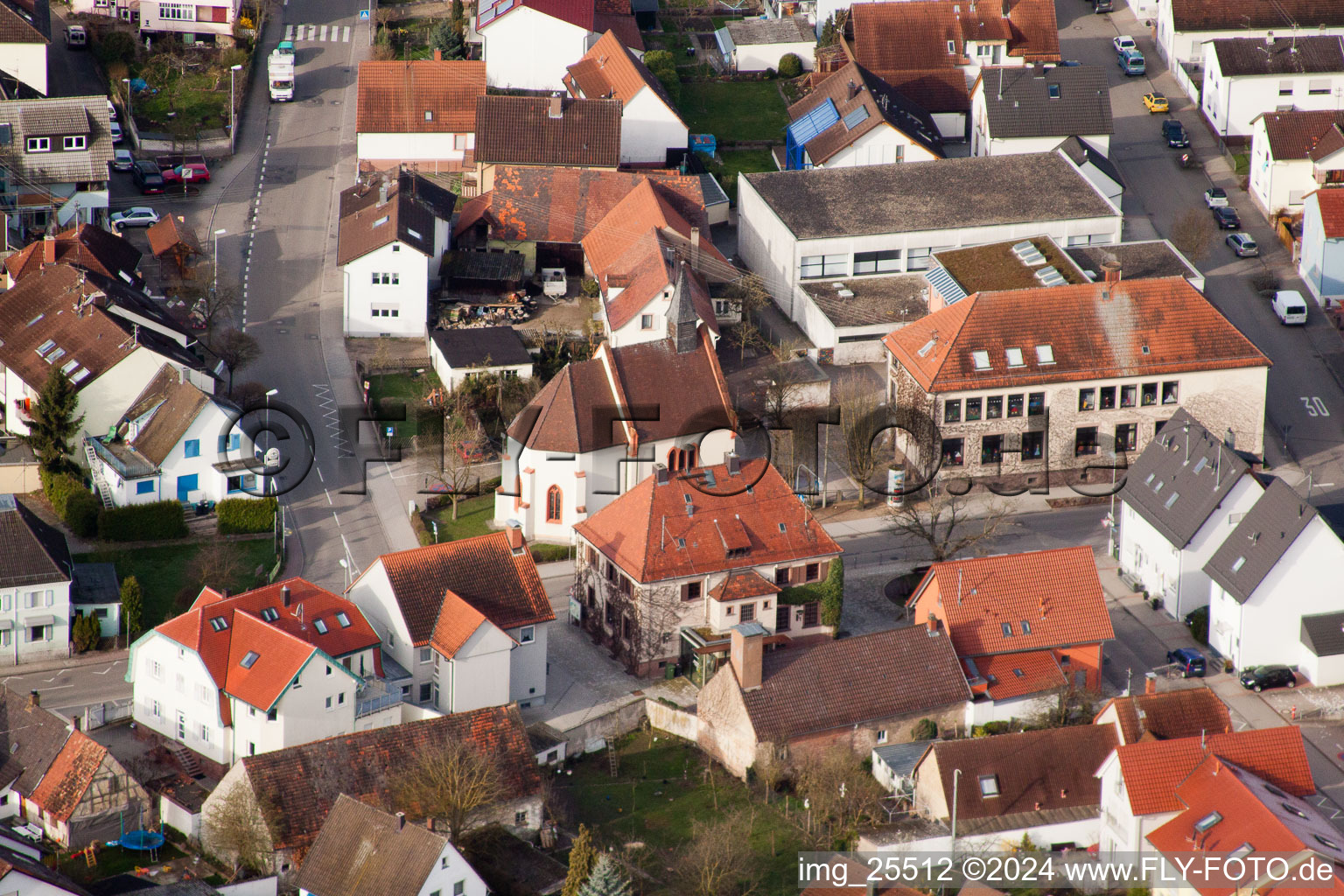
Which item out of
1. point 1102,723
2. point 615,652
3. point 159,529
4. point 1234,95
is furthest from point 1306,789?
point 1234,95

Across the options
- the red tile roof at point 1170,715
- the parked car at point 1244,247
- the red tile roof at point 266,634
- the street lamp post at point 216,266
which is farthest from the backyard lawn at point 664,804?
the parked car at point 1244,247

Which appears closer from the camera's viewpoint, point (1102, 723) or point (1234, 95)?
point (1102, 723)

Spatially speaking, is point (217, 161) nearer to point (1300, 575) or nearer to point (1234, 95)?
point (1234, 95)

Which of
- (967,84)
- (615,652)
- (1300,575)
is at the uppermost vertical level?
(967,84)

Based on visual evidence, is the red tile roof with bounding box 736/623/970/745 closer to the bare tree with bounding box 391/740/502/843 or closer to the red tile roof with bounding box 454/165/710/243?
the bare tree with bounding box 391/740/502/843

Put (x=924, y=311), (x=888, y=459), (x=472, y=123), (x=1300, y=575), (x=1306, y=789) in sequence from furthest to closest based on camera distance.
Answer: (x=472, y=123) → (x=924, y=311) → (x=888, y=459) → (x=1300, y=575) → (x=1306, y=789)

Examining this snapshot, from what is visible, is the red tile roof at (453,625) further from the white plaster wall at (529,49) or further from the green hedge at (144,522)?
the white plaster wall at (529,49)
